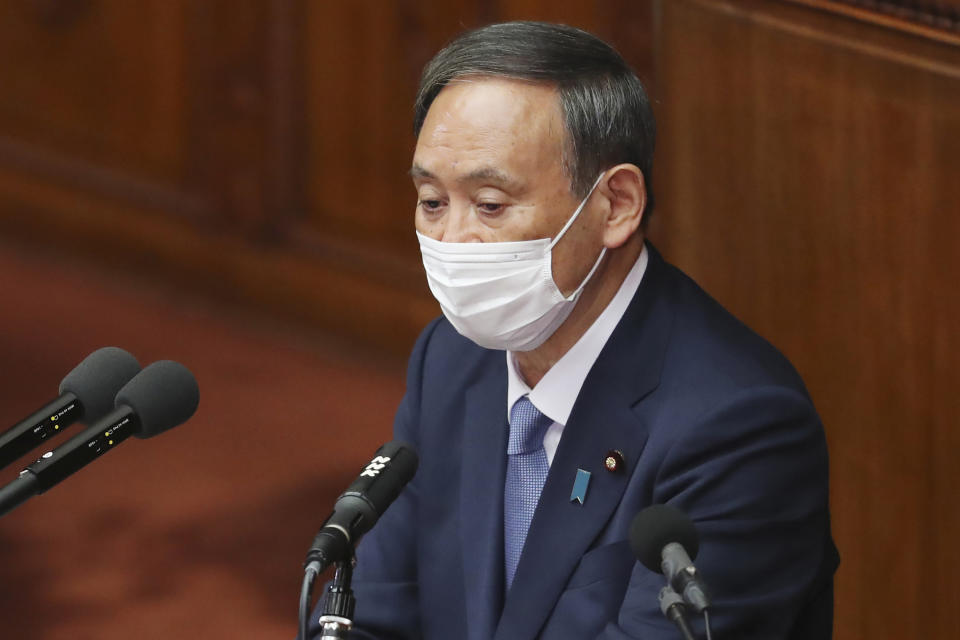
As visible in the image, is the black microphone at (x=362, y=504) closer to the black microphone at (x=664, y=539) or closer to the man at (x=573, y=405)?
the black microphone at (x=664, y=539)

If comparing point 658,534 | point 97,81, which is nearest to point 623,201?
point 658,534

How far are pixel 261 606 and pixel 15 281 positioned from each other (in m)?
2.39

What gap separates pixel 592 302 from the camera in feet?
8.04

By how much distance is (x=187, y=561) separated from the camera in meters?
4.18

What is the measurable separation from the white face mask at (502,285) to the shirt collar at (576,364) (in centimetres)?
6

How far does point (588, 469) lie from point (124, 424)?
2.41 ft

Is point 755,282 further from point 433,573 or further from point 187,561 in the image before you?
point 187,561

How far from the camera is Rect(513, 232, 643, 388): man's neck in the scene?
244 cm

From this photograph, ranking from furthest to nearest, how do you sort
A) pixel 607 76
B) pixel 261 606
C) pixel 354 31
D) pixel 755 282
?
1. pixel 354 31
2. pixel 261 606
3. pixel 755 282
4. pixel 607 76

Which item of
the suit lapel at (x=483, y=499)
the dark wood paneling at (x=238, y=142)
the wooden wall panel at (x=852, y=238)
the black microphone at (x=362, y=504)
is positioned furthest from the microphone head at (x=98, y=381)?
the dark wood paneling at (x=238, y=142)

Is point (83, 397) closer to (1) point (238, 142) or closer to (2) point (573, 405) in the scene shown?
(2) point (573, 405)

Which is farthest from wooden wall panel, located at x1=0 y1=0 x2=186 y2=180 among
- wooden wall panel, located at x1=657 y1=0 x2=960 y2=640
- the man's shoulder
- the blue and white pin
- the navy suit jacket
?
the blue and white pin

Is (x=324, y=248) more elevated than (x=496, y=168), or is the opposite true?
(x=496, y=168)

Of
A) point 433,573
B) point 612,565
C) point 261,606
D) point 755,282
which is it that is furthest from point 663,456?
point 261,606
